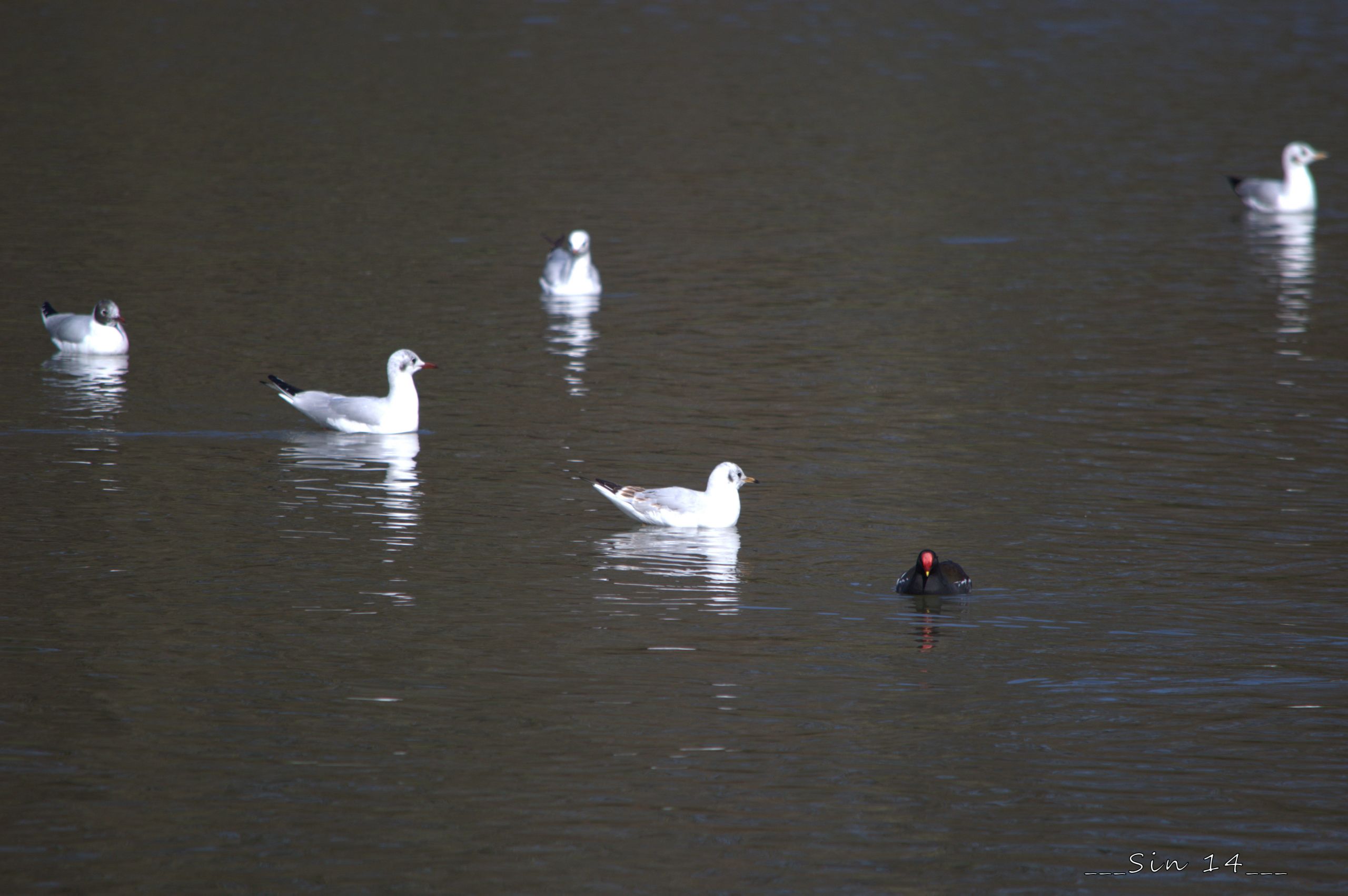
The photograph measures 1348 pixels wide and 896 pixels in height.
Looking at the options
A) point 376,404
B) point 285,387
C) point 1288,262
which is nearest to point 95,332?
point 285,387

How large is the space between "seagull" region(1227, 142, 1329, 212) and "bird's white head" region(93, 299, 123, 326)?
20.0m

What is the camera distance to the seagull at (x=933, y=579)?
12.2m

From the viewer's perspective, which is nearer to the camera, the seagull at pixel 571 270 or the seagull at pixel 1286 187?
the seagull at pixel 571 270

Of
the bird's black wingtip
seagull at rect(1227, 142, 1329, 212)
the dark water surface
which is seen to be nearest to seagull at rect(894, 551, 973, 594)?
the dark water surface

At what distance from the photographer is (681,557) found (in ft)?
45.3

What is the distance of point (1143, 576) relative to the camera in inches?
518

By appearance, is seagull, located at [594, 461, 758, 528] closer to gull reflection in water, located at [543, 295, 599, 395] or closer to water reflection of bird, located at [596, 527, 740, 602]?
water reflection of bird, located at [596, 527, 740, 602]

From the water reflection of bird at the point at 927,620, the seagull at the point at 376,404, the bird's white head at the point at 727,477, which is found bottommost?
the water reflection of bird at the point at 927,620

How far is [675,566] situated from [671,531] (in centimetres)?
104

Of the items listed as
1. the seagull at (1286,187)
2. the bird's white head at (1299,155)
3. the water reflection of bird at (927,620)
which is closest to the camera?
the water reflection of bird at (927,620)

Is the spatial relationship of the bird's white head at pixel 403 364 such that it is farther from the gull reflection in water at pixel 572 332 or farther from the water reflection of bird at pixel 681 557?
the water reflection of bird at pixel 681 557

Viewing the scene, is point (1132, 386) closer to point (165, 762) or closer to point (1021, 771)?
point (1021, 771)

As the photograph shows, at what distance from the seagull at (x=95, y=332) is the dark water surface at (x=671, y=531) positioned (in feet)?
1.25

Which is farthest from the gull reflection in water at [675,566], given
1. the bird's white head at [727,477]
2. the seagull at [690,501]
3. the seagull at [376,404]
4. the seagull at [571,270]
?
the seagull at [571,270]
